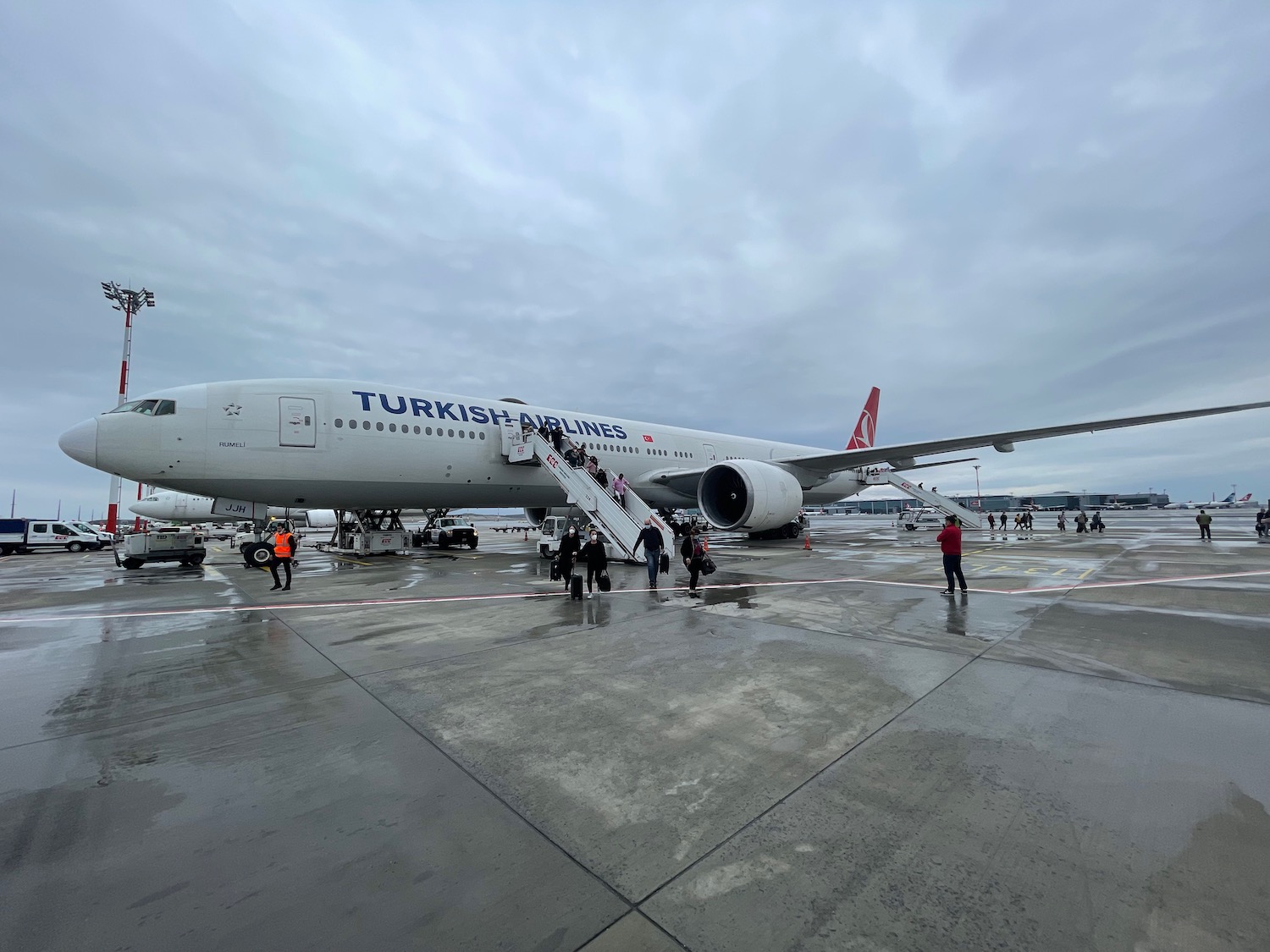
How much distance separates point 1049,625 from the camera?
20.6 ft

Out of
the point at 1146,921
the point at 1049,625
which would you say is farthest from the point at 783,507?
the point at 1146,921

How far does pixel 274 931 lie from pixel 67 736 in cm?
297

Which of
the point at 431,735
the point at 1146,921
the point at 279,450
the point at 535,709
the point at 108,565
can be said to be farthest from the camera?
the point at 108,565

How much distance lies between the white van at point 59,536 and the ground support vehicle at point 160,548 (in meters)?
16.9

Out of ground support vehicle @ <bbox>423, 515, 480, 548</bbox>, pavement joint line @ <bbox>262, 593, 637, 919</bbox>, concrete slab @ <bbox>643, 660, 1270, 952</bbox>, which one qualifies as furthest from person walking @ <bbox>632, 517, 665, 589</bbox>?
ground support vehicle @ <bbox>423, 515, 480, 548</bbox>

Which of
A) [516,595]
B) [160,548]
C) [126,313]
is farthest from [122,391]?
[516,595]

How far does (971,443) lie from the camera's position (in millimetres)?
16188

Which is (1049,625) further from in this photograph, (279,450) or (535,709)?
(279,450)

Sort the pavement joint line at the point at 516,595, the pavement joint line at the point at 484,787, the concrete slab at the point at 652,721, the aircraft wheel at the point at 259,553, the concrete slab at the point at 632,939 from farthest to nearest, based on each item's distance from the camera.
Result: the aircraft wheel at the point at 259,553 → the pavement joint line at the point at 516,595 → the concrete slab at the point at 652,721 → the pavement joint line at the point at 484,787 → the concrete slab at the point at 632,939

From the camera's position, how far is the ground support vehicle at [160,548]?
1559 cm

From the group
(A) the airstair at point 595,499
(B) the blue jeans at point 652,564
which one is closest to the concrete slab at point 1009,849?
(B) the blue jeans at point 652,564

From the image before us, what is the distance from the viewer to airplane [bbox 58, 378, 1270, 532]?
11.6m

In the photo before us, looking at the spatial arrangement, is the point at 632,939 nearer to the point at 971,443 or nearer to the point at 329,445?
the point at 329,445

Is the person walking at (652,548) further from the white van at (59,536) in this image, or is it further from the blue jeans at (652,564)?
the white van at (59,536)
